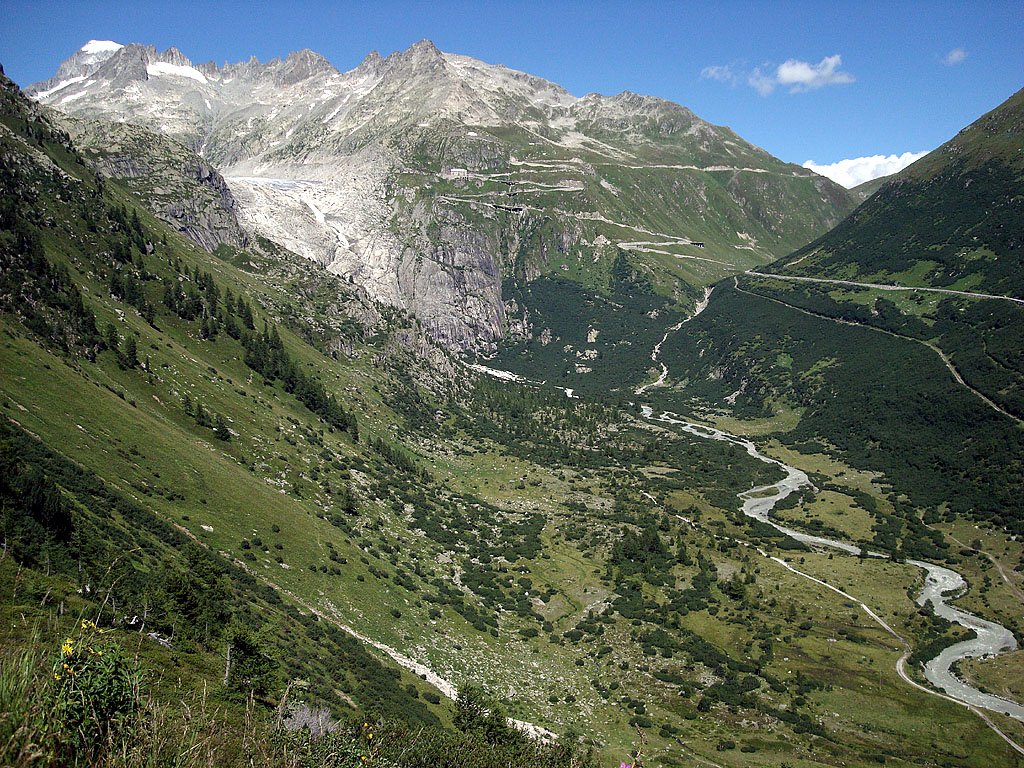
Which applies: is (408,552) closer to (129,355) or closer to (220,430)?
(220,430)

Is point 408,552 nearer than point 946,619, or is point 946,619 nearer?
point 946,619

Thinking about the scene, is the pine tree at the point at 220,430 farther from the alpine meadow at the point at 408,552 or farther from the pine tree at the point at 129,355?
the pine tree at the point at 129,355

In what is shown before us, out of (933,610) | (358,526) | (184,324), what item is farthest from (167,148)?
(933,610)

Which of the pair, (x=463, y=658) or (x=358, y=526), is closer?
(x=463, y=658)

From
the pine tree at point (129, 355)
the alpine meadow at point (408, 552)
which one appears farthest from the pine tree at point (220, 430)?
the pine tree at point (129, 355)

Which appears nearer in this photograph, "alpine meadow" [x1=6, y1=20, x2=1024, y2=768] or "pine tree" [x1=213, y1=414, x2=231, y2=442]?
"alpine meadow" [x1=6, y1=20, x2=1024, y2=768]

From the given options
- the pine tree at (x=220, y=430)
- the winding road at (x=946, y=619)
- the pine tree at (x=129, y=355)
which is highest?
the pine tree at (x=129, y=355)

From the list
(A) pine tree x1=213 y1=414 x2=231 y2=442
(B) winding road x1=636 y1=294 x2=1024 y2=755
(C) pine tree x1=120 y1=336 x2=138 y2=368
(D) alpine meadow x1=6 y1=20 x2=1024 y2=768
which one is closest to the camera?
(D) alpine meadow x1=6 y1=20 x2=1024 y2=768

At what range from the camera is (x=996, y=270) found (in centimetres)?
18962

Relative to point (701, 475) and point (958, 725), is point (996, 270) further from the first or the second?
point (958, 725)

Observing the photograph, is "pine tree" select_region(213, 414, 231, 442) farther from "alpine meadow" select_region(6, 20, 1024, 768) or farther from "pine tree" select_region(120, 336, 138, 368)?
"pine tree" select_region(120, 336, 138, 368)

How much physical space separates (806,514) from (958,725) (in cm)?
7032

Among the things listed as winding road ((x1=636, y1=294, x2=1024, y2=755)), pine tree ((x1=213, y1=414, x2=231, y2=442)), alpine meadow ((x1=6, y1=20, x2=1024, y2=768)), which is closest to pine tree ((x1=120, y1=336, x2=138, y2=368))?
alpine meadow ((x1=6, y1=20, x2=1024, y2=768))

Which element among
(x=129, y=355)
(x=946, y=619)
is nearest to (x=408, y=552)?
(x=129, y=355)
